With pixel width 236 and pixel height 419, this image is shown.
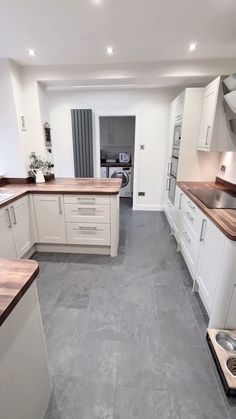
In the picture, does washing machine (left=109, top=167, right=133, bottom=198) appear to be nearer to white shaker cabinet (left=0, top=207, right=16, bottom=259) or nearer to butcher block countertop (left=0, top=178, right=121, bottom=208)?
butcher block countertop (left=0, top=178, right=121, bottom=208)

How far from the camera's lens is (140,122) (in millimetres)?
3928

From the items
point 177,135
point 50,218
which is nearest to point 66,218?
point 50,218

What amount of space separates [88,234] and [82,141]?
2360mm

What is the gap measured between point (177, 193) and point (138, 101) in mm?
2041

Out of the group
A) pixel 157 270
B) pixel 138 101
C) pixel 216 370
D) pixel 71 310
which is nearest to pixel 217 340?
pixel 216 370

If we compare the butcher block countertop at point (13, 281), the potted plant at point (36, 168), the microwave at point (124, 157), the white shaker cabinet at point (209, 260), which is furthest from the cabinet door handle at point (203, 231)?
the microwave at point (124, 157)

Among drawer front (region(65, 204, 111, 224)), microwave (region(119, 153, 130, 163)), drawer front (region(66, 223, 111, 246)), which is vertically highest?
microwave (region(119, 153, 130, 163))

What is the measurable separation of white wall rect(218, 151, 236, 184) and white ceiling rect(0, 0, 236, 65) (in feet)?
3.73

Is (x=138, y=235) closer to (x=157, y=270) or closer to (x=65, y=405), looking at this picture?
(x=157, y=270)

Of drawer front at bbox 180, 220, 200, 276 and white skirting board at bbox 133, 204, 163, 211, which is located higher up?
drawer front at bbox 180, 220, 200, 276

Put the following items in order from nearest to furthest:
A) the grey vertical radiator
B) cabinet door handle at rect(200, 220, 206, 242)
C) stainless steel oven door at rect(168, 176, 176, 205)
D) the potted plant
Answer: cabinet door handle at rect(200, 220, 206, 242), the potted plant, stainless steel oven door at rect(168, 176, 176, 205), the grey vertical radiator

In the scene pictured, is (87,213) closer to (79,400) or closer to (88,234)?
(88,234)

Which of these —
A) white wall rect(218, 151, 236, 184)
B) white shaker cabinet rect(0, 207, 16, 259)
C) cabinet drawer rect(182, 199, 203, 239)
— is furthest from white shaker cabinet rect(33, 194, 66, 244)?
white wall rect(218, 151, 236, 184)

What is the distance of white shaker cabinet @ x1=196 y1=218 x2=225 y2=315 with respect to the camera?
4.96 feet
